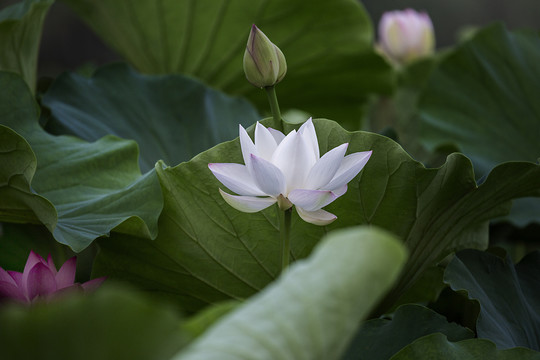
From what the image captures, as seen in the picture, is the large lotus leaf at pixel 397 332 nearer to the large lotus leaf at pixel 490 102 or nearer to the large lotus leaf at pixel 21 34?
the large lotus leaf at pixel 490 102

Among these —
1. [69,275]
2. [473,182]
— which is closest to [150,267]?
[69,275]

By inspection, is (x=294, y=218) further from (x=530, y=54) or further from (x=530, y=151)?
(x=530, y=54)

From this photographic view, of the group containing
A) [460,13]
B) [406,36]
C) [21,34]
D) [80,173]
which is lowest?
[460,13]

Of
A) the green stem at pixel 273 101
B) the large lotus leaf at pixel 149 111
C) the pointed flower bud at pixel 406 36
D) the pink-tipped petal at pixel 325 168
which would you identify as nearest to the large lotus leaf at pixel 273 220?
the green stem at pixel 273 101

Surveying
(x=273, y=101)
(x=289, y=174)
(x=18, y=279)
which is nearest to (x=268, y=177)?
(x=289, y=174)

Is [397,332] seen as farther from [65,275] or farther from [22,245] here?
[22,245]

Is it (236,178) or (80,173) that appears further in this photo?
(80,173)

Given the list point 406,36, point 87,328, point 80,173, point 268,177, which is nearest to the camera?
point 87,328
